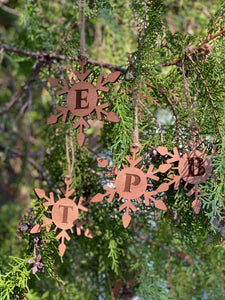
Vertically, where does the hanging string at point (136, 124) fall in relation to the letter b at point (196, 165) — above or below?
above

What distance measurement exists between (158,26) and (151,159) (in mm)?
130

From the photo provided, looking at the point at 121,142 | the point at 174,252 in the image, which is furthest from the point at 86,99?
the point at 174,252

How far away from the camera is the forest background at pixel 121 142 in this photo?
33 centimetres

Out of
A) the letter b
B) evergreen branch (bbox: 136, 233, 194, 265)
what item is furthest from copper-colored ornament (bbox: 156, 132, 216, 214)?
evergreen branch (bbox: 136, 233, 194, 265)

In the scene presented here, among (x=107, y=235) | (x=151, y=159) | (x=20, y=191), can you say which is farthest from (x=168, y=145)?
(x=20, y=191)

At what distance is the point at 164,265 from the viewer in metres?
0.56

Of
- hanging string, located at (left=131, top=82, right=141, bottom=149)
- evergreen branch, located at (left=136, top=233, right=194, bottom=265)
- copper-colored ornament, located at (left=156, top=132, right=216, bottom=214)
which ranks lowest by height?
evergreen branch, located at (left=136, top=233, right=194, bottom=265)

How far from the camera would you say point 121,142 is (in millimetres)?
320

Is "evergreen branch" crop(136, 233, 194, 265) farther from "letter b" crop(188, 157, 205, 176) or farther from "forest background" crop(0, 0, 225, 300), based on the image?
"letter b" crop(188, 157, 205, 176)

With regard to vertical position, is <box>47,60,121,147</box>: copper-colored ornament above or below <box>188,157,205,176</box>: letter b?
above

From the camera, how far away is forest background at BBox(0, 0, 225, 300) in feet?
1.10

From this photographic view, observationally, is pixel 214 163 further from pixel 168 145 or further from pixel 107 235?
pixel 107 235

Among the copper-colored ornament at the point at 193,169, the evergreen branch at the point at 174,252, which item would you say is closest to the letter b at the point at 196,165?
the copper-colored ornament at the point at 193,169

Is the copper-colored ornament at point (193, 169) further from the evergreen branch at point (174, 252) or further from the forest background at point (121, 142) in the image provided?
the evergreen branch at point (174, 252)
